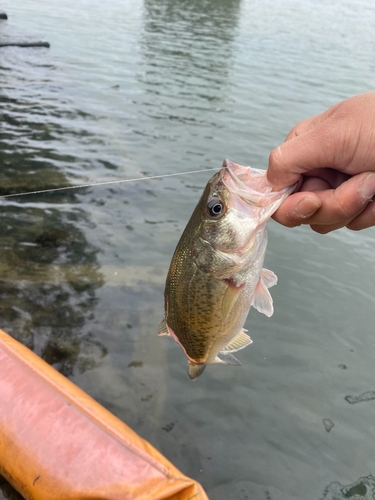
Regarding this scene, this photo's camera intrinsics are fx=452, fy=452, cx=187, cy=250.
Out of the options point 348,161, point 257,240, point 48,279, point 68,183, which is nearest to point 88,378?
point 48,279

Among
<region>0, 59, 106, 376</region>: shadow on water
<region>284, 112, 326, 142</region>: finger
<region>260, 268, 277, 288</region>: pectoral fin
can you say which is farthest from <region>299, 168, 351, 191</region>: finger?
<region>0, 59, 106, 376</region>: shadow on water

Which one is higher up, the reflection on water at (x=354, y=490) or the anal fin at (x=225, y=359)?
the anal fin at (x=225, y=359)

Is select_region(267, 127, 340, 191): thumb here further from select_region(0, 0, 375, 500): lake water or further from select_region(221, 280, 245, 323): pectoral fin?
select_region(0, 0, 375, 500): lake water

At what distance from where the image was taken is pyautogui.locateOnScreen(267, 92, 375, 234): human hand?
212 centimetres

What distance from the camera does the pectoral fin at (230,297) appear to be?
2642mm

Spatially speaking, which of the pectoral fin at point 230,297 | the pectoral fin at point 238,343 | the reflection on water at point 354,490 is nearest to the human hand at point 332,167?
the pectoral fin at point 230,297

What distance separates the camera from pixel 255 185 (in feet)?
8.45

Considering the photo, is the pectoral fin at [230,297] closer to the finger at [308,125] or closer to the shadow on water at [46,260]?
the finger at [308,125]

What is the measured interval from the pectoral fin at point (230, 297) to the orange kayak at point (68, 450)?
111 centimetres

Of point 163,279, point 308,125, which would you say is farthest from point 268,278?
point 163,279

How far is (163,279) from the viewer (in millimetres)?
6543

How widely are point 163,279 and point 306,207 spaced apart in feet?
14.2

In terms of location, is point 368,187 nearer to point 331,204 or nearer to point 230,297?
point 331,204

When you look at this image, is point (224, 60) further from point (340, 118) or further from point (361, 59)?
point (340, 118)
